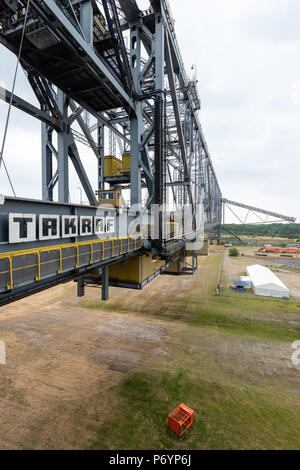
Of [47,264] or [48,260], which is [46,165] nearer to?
[48,260]

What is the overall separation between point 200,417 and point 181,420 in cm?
153

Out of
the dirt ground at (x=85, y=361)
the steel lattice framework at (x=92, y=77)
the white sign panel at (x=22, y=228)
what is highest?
the steel lattice framework at (x=92, y=77)

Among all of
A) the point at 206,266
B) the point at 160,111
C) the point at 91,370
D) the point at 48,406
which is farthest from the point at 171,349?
the point at 206,266

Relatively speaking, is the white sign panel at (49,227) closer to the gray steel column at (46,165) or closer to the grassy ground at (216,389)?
the gray steel column at (46,165)

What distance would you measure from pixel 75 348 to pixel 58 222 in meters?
13.1

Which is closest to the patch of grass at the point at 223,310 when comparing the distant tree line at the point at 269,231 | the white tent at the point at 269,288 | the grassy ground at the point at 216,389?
the grassy ground at the point at 216,389

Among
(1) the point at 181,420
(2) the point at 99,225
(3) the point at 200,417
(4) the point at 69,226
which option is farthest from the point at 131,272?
(3) the point at 200,417

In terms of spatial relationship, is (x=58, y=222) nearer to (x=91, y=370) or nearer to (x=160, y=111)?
(x=160, y=111)

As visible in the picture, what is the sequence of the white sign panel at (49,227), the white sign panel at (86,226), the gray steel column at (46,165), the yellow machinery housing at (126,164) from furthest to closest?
the yellow machinery housing at (126,164)
the gray steel column at (46,165)
the white sign panel at (86,226)
the white sign panel at (49,227)

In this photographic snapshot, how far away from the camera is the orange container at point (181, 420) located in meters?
9.38

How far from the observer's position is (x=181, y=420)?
9477 mm

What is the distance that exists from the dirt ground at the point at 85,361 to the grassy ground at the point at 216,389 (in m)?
0.12

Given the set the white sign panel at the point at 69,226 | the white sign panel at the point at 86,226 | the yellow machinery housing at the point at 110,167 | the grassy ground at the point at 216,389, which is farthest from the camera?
the yellow machinery housing at the point at 110,167

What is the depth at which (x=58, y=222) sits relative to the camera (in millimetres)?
6973
